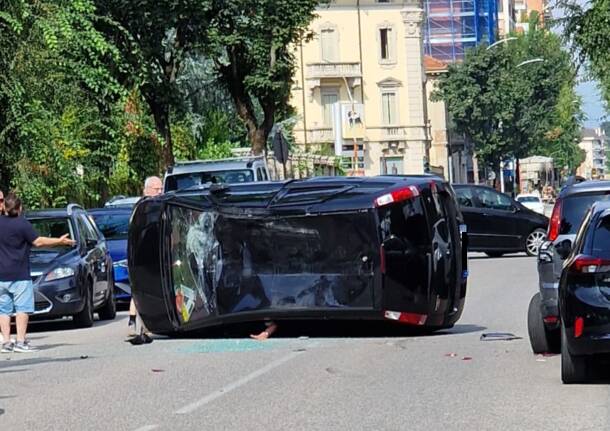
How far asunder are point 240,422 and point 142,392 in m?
2.24

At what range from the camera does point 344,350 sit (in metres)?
16.0

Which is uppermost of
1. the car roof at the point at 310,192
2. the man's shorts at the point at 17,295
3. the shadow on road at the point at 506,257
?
the car roof at the point at 310,192

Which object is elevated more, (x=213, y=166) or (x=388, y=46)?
(x=388, y=46)

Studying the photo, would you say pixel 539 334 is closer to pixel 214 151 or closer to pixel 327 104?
pixel 214 151

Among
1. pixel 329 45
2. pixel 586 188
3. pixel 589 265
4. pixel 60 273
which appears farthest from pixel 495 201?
pixel 329 45

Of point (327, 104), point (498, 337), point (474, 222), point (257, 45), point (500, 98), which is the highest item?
point (257, 45)

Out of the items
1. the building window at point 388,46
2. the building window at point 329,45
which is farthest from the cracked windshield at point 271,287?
the building window at point 388,46

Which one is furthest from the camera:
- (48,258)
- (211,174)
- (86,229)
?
(211,174)

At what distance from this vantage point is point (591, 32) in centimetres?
3094

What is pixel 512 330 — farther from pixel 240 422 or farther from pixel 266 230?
pixel 240 422

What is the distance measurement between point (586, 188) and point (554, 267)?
7.89 ft

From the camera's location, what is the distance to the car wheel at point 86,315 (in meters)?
21.2

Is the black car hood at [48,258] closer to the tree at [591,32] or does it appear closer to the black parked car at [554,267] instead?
the black parked car at [554,267]

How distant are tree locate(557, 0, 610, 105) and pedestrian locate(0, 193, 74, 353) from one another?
16.6 metres
